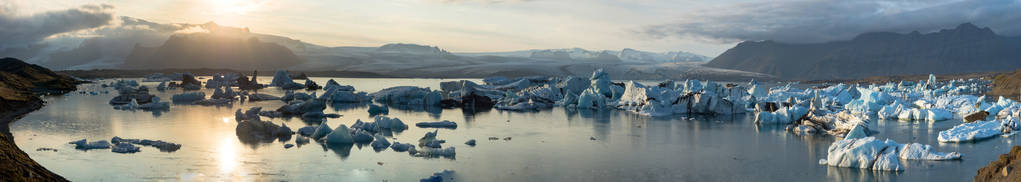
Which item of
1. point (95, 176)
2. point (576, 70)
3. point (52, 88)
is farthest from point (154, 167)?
point (576, 70)

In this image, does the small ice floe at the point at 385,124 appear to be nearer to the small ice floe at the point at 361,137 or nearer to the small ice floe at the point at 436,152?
the small ice floe at the point at 361,137

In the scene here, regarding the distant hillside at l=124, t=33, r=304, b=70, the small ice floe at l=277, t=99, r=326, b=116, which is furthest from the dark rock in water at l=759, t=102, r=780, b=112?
the distant hillside at l=124, t=33, r=304, b=70

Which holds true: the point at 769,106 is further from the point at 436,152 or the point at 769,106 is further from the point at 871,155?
the point at 436,152

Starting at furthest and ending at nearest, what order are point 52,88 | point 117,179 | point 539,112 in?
point 52,88
point 539,112
point 117,179

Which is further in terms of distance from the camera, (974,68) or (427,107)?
(974,68)

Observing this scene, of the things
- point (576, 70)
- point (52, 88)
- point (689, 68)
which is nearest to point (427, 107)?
point (52, 88)

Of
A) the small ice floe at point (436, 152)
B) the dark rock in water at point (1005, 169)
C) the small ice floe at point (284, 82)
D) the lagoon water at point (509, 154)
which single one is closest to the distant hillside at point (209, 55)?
the small ice floe at point (284, 82)

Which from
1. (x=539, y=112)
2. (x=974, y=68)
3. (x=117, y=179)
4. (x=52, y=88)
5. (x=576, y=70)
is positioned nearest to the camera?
(x=117, y=179)

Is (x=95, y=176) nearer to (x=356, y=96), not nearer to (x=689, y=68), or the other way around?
(x=356, y=96)
